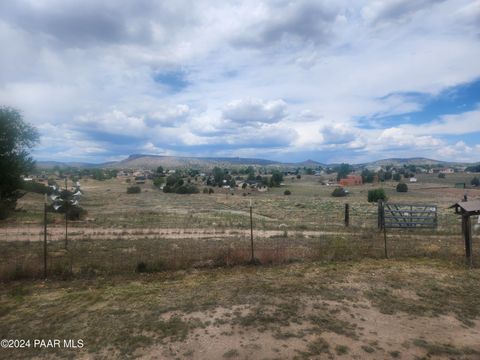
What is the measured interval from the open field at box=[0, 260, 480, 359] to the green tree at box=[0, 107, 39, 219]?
14.3 m

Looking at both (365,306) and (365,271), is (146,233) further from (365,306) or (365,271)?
(365,306)

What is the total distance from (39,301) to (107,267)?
2.40 meters

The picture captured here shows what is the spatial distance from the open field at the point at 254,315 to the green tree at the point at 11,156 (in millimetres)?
14284

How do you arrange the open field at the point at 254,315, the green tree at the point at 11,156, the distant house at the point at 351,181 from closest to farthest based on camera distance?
the open field at the point at 254,315, the green tree at the point at 11,156, the distant house at the point at 351,181

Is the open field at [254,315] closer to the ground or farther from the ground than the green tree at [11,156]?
closer to the ground

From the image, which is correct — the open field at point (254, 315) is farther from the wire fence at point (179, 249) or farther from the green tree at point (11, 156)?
the green tree at point (11, 156)

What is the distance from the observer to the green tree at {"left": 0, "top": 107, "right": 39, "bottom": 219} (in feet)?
63.4

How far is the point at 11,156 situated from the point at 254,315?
67.0 ft

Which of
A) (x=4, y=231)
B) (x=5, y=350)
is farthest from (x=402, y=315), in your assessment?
(x=4, y=231)

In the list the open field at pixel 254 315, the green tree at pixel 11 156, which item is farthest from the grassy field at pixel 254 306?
the green tree at pixel 11 156

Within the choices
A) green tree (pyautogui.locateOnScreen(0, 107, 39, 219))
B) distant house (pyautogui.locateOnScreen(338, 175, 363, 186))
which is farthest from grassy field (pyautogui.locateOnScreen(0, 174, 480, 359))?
distant house (pyautogui.locateOnScreen(338, 175, 363, 186))

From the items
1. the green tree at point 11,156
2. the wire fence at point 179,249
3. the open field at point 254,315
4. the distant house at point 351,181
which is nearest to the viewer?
the open field at point 254,315

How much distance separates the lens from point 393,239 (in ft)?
50.5

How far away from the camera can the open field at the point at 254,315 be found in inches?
192
